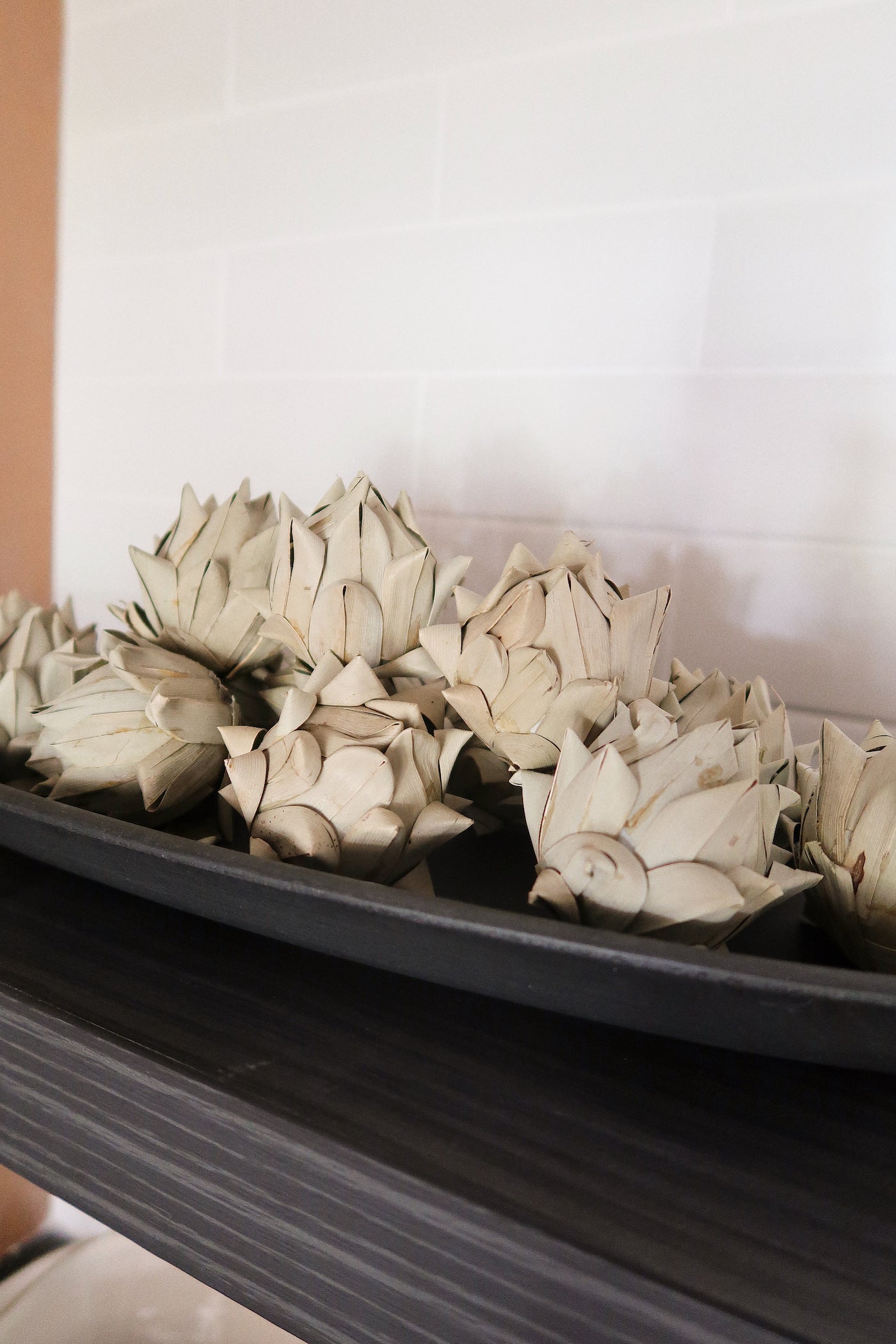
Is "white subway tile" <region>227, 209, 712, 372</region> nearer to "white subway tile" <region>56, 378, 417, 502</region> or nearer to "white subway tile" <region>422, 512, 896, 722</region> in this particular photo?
"white subway tile" <region>56, 378, 417, 502</region>

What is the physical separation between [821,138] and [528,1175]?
745mm

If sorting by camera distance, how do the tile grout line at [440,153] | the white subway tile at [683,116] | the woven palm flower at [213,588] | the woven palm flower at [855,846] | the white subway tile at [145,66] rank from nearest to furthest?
the woven palm flower at [855,846] < the woven palm flower at [213,588] < the white subway tile at [683,116] < the tile grout line at [440,153] < the white subway tile at [145,66]

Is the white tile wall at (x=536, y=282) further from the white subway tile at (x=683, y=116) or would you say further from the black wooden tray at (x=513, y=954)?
the black wooden tray at (x=513, y=954)

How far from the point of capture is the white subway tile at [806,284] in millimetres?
679

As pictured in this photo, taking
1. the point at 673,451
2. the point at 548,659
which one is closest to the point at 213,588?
the point at 548,659

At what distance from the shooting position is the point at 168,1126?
329 millimetres

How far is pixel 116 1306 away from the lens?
30.7 inches

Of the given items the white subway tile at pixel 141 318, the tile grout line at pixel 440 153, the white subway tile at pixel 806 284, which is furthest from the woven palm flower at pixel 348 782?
the white subway tile at pixel 141 318

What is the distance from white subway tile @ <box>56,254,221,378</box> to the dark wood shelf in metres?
0.79

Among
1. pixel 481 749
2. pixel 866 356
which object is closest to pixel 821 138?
pixel 866 356

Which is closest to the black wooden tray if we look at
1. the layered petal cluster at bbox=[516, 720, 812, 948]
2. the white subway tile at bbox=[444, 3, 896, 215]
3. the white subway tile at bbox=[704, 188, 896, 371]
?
the layered petal cluster at bbox=[516, 720, 812, 948]

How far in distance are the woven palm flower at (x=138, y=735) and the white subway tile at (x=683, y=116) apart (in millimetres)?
588

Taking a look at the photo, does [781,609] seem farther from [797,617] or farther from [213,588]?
[213,588]

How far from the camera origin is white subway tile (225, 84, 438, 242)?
0.86m
